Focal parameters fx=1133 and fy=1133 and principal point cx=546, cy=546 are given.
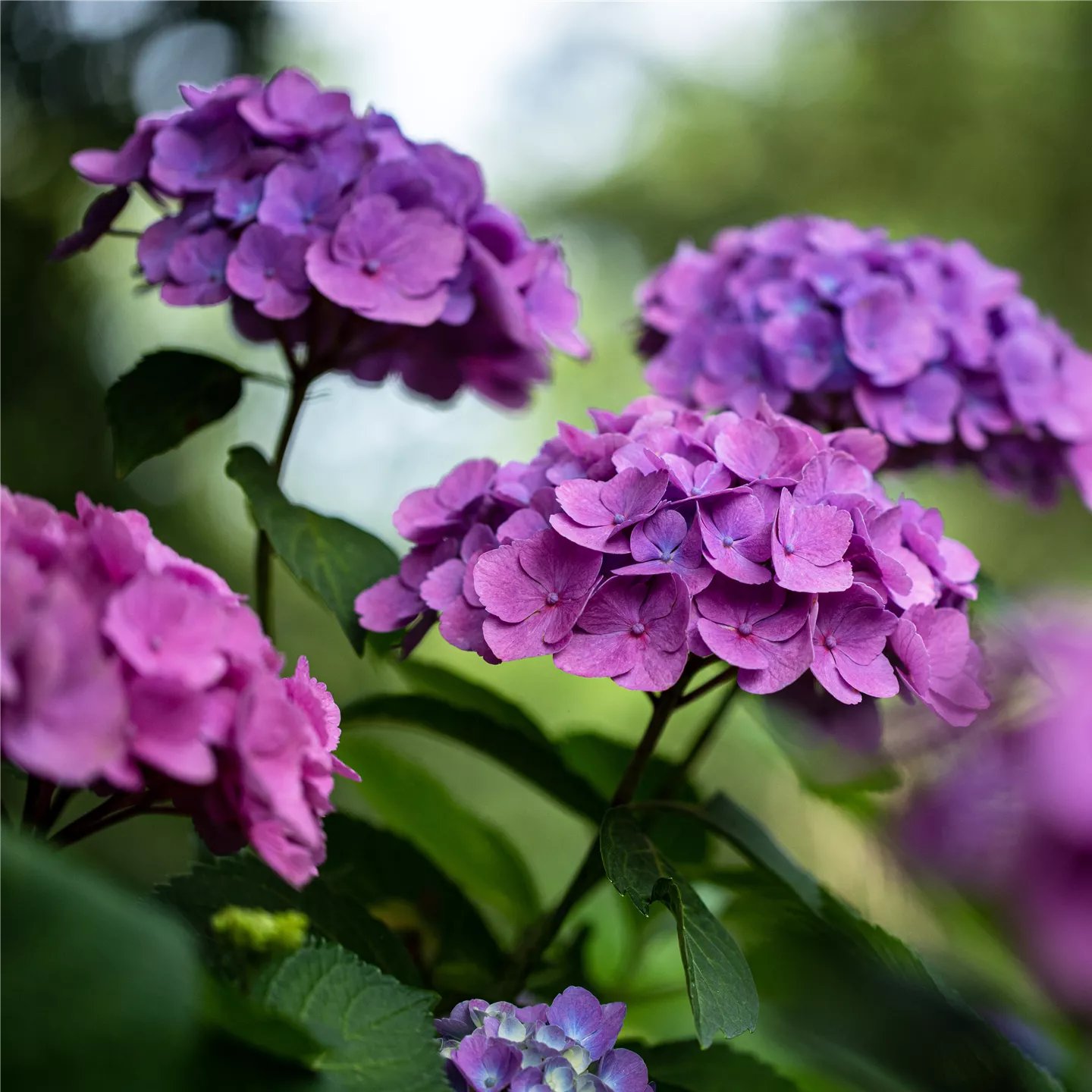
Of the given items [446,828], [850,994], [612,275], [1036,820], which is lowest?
[612,275]

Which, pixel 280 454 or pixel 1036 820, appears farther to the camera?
pixel 280 454

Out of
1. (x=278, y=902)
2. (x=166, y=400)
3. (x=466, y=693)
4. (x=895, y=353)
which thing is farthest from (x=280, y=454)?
(x=895, y=353)

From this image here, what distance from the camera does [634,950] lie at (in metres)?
0.91

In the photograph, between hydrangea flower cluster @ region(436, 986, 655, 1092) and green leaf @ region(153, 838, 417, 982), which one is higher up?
hydrangea flower cluster @ region(436, 986, 655, 1092)

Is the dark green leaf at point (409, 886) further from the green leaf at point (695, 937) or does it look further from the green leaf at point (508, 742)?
the green leaf at point (695, 937)

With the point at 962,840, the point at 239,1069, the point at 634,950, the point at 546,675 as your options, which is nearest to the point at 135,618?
the point at 239,1069

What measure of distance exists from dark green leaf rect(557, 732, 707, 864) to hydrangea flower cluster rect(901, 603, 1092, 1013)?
0.37 meters

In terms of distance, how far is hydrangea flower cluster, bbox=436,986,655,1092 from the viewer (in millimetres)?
437

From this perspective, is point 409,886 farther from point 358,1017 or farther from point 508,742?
point 358,1017

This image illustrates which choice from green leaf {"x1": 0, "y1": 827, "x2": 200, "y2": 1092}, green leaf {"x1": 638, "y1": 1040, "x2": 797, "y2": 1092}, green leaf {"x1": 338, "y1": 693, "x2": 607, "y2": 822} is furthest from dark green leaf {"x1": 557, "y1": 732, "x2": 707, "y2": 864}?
green leaf {"x1": 0, "y1": 827, "x2": 200, "y2": 1092}

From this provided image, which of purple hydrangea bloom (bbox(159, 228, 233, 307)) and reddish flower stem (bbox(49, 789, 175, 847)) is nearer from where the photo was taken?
reddish flower stem (bbox(49, 789, 175, 847))

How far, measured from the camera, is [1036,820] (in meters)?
0.31

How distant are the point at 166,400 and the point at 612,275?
3.08 m

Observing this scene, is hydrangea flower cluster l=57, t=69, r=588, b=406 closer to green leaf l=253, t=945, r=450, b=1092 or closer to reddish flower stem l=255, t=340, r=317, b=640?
reddish flower stem l=255, t=340, r=317, b=640
